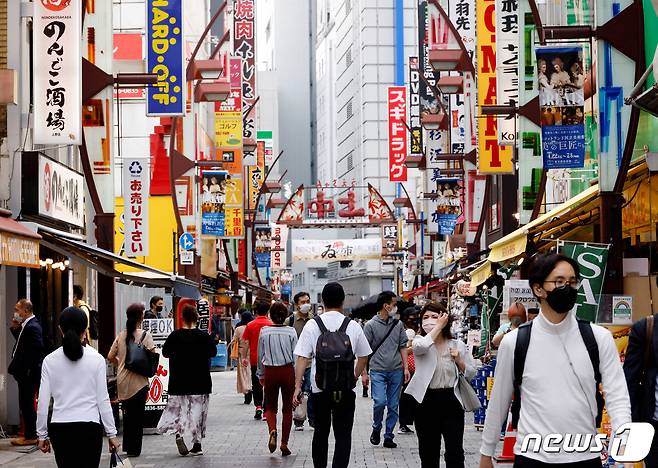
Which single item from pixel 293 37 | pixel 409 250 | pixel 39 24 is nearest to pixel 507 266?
pixel 39 24

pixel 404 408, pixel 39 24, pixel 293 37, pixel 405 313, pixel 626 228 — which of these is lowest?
pixel 404 408

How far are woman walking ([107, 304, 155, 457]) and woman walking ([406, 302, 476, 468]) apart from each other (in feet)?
15.8

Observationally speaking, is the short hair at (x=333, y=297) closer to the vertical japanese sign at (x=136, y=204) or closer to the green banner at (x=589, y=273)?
the green banner at (x=589, y=273)

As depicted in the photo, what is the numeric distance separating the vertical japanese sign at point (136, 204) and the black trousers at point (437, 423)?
59.5 ft

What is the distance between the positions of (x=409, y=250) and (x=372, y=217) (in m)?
2.87

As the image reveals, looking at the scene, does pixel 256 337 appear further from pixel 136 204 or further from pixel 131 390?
pixel 136 204

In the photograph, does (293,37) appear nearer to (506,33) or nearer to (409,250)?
(409,250)

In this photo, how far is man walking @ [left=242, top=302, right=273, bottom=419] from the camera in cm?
1817

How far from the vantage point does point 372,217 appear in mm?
71125

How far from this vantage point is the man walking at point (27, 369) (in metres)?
15.4

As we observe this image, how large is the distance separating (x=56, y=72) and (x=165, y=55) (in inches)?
324

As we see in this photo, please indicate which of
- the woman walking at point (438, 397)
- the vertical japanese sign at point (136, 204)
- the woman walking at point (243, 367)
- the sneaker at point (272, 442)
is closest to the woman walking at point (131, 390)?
the sneaker at point (272, 442)

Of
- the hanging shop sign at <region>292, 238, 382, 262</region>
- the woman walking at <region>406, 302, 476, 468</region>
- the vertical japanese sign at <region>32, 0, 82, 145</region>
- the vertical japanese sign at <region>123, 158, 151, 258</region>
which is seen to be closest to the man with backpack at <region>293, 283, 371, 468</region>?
the woman walking at <region>406, 302, 476, 468</region>

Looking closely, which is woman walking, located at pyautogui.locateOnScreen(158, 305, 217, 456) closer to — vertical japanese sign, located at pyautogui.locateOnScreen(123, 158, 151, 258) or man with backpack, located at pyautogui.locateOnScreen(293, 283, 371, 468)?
man with backpack, located at pyautogui.locateOnScreen(293, 283, 371, 468)
